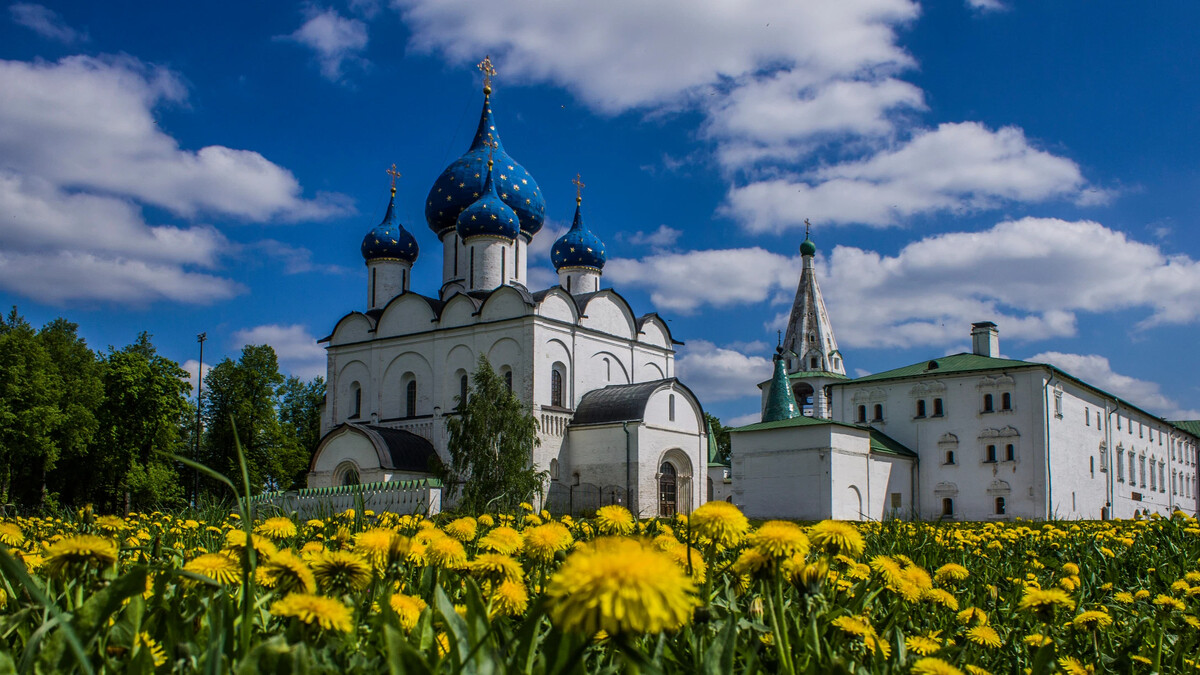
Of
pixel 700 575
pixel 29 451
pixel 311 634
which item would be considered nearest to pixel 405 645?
pixel 311 634

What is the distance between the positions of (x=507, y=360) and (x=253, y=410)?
13.8 meters

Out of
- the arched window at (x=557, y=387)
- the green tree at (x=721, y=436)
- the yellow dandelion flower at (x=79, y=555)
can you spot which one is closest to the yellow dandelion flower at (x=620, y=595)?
the yellow dandelion flower at (x=79, y=555)

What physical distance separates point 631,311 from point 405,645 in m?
34.2

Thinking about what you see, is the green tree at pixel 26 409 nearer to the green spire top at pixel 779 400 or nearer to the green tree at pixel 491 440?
the green tree at pixel 491 440

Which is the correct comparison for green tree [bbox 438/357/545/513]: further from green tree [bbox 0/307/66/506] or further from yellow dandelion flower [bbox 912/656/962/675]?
yellow dandelion flower [bbox 912/656/962/675]

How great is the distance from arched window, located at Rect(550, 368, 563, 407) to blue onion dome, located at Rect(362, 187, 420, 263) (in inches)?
365

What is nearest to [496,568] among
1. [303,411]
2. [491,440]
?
[491,440]

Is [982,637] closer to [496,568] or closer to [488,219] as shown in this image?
[496,568]

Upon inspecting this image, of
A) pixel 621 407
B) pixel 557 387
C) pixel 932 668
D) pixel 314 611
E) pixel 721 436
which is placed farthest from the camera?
pixel 721 436

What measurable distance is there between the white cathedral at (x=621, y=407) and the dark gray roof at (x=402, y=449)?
8cm

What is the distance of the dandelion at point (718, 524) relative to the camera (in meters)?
1.83

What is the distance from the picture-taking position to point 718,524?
185 centimetres

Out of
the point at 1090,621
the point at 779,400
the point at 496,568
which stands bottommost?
the point at 1090,621

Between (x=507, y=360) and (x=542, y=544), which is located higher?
(x=507, y=360)
